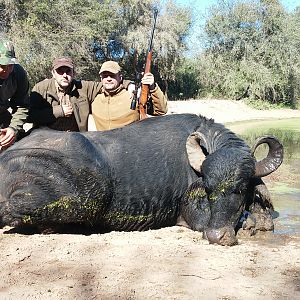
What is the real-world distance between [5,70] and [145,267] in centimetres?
299

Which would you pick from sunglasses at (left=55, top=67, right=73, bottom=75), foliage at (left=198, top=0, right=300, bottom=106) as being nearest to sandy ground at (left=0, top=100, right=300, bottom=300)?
sunglasses at (left=55, top=67, right=73, bottom=75)

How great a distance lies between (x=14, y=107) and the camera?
6.55 m

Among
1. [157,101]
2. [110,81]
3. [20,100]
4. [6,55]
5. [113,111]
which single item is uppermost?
[6,55]

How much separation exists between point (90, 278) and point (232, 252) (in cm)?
157

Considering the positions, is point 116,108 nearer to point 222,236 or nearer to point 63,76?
point 63,76

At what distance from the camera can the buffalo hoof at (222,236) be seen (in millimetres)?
5305

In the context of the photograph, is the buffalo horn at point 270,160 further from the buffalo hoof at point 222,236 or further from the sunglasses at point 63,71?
the sunglasses at point 63,71

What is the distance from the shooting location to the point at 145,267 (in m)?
4.36

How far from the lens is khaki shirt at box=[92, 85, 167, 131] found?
754 centimetres

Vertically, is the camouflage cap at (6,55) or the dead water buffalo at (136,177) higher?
the camouflage cap at (6,55)

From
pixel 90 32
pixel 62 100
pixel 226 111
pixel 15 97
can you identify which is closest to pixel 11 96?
pixel 15 97

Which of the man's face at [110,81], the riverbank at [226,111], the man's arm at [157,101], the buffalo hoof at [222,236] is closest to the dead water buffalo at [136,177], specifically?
the buffalo hoof at [222,236]

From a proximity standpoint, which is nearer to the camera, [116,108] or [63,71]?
[63,71]

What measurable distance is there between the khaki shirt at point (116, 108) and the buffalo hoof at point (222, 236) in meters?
2.65
